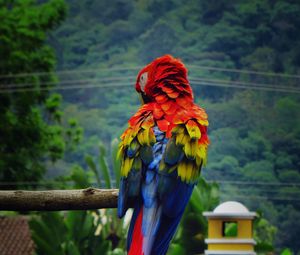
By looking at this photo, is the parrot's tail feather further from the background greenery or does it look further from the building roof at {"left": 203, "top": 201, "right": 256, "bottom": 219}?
the background greenery

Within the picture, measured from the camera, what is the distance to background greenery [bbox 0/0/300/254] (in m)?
26.6

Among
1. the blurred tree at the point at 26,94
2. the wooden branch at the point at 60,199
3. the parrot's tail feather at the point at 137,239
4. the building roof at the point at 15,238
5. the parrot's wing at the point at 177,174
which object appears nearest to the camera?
the parrot's tail feather at the point at 137,239

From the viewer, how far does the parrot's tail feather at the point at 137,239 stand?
364 cm

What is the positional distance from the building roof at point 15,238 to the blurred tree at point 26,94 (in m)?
2.05

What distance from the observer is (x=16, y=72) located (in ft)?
89.4

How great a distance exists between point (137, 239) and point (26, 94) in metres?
23.7

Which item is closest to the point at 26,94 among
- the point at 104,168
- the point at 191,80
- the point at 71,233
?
the point at 104,168

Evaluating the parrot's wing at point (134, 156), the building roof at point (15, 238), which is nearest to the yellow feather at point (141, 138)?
the parrot's wing at point (134, 156)

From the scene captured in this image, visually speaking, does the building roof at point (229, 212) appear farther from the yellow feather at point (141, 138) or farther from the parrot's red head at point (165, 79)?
the yellow feather at point (141, 138)

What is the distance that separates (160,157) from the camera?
3.80 m

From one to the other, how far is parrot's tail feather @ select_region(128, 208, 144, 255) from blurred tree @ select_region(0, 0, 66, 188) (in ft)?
70.0

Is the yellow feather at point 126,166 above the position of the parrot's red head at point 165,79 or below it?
below

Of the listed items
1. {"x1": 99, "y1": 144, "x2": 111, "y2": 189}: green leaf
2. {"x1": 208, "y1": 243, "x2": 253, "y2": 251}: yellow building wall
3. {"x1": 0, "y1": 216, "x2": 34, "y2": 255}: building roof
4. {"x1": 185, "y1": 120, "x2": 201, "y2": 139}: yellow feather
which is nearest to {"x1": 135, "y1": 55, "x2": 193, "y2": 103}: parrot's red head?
{"x1": 185, "y1": 120, "x2": 201, "y2": 139}: yellow feather

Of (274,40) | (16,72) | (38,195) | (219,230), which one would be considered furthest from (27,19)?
(274,40)
